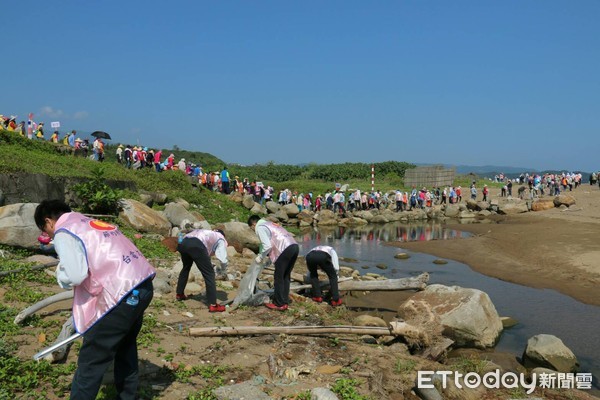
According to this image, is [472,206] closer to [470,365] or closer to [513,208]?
[513,208]

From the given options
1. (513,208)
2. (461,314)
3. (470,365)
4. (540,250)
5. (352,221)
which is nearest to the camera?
(470,365)

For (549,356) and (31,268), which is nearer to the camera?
(549,356)

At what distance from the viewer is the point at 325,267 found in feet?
33.4

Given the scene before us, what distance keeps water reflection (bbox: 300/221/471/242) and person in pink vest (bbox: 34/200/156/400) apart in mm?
20243

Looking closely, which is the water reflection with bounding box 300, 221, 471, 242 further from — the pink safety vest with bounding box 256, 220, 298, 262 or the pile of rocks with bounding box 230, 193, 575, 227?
the pink safety vest with bounding box 256, 220, 298, 262

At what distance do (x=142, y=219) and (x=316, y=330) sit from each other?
35.5 ft

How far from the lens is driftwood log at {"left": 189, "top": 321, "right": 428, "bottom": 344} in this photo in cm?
727

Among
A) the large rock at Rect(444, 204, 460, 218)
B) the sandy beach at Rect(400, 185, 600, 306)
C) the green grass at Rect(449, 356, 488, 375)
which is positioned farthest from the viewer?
the large rock at Rect(444, 204, 460, 218)

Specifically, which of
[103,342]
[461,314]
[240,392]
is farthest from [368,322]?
[103,342]

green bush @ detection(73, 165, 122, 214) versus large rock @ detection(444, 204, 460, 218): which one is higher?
green bush @ detection(73, 165, 122, 214)

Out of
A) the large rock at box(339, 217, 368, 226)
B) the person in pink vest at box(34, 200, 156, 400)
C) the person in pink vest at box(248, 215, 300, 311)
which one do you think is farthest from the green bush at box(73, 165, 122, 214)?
the large rock at box(339, 217, 368, 226)

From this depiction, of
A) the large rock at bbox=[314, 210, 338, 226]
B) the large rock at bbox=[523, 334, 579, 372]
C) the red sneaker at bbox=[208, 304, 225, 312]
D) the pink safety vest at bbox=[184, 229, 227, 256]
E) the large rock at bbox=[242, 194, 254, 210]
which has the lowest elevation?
the large rock at bbox=[314, 210, 338, 226]

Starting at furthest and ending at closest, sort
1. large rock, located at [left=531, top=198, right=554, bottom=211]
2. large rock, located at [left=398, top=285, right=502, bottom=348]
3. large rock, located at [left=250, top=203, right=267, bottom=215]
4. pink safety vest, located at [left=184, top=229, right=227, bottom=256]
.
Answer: large rock, located at [left=531, top=198, right=554, bottom=211]
large rock, located at [left=250, top=203, right=267, bottom=215]
large rock, located at [left=398, top=285, right=502, bottom=348]
pink safety vest, located at [left=184, top=229, right=227, bottom=256]

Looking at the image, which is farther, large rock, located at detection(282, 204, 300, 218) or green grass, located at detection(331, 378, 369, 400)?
large rock, located at detection(282, 204, 300, 218)
